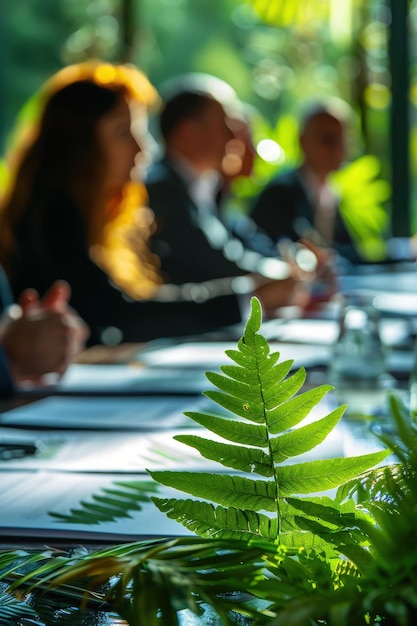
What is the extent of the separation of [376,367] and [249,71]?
32.8ft

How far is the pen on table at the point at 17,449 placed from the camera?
0.97 metres

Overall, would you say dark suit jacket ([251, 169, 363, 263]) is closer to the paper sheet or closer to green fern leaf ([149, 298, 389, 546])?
the paper sheet

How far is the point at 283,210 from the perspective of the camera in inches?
190

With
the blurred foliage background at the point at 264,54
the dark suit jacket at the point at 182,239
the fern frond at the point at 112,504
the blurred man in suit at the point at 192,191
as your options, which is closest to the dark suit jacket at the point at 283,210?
the blurred man in suit at the point at 192,191

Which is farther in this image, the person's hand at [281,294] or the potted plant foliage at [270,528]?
the person's hand at [281,294]

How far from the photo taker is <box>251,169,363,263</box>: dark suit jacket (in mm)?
4797

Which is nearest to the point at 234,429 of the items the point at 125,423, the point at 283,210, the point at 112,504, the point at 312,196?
the point at 112,504

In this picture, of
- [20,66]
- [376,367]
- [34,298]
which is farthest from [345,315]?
[20,66]

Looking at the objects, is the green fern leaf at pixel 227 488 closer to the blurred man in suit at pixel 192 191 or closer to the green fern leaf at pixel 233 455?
the green fern leaf at pixel 233 455

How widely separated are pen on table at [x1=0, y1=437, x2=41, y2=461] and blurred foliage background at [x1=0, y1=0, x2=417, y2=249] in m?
5.36

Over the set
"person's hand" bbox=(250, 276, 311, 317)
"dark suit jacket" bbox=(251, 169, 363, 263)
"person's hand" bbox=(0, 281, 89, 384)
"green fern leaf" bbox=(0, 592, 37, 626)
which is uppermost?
"dark suit jacket" bbox=(251, 169, 363, 263)

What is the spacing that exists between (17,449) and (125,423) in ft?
0.69

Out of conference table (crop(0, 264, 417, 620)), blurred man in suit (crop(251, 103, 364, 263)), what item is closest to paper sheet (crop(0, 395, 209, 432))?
conference table (crop(0, 264, 417, 620))

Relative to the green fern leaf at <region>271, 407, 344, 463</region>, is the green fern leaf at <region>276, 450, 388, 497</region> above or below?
below
